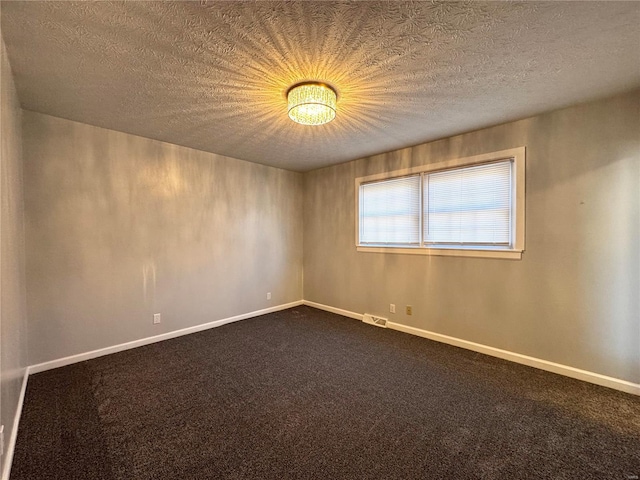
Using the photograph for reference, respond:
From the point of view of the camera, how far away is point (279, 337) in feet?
11.5

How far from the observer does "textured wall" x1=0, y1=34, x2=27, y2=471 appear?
1536 millimetres

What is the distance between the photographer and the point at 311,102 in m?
2.05

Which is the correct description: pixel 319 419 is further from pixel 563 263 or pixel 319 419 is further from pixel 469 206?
pixel 469 206

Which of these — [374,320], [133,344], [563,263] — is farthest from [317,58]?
[133,344]

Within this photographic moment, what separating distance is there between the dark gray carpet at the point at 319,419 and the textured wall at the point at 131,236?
0.54m

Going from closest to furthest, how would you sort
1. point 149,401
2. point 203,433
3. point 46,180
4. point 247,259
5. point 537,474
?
point 537,474 < point 203,433 < point 149,401 < point 46,180 < point 247,259

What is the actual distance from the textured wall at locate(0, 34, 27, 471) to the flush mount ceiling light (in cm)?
176

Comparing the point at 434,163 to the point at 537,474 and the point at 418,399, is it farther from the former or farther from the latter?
the point at 537,474

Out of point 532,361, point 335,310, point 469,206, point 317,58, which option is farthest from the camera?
point 335,310

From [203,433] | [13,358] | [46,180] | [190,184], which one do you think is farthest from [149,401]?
[190,184]

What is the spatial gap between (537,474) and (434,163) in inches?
116

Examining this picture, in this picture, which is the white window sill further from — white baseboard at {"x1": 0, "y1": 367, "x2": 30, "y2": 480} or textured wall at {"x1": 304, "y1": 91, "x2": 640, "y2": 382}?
white baseboard at {"x1": 0, "y1": 367, "x2": 30, "y2": 480}

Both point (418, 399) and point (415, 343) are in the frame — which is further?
point (415, 343)

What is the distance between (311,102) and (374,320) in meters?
3.07
